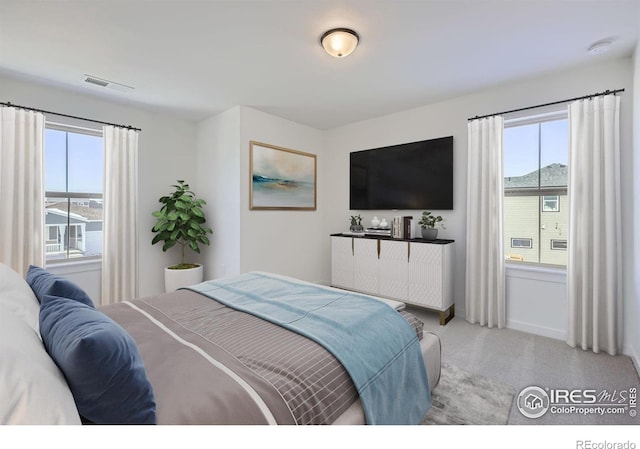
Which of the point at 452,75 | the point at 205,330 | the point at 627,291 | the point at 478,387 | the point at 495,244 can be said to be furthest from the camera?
the point at 495,244

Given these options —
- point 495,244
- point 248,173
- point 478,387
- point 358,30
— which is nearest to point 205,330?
point 478,387

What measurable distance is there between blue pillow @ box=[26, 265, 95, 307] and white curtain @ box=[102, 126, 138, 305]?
6.74ft

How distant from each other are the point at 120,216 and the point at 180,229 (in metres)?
0.69

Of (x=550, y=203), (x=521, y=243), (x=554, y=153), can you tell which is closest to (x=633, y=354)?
(x=521, y=243)

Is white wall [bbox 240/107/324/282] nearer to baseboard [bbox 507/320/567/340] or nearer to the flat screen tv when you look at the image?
the flat screen tv

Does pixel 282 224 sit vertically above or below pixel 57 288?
above

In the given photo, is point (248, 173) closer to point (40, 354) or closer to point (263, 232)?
point (263, 232)

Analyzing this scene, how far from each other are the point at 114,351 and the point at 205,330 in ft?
2.23

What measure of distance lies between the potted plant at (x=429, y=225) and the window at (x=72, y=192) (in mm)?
3985

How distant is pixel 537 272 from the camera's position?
291cm

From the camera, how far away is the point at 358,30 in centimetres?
210

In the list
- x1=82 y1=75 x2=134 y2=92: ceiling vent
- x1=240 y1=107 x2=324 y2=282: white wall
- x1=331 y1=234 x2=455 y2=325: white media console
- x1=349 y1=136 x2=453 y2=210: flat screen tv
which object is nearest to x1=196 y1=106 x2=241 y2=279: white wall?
x1=240 y1=107 x2=324 y2=282: white wall

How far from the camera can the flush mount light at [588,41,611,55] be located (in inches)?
87.9

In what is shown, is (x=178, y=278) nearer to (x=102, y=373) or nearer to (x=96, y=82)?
(x=96, y=82)
